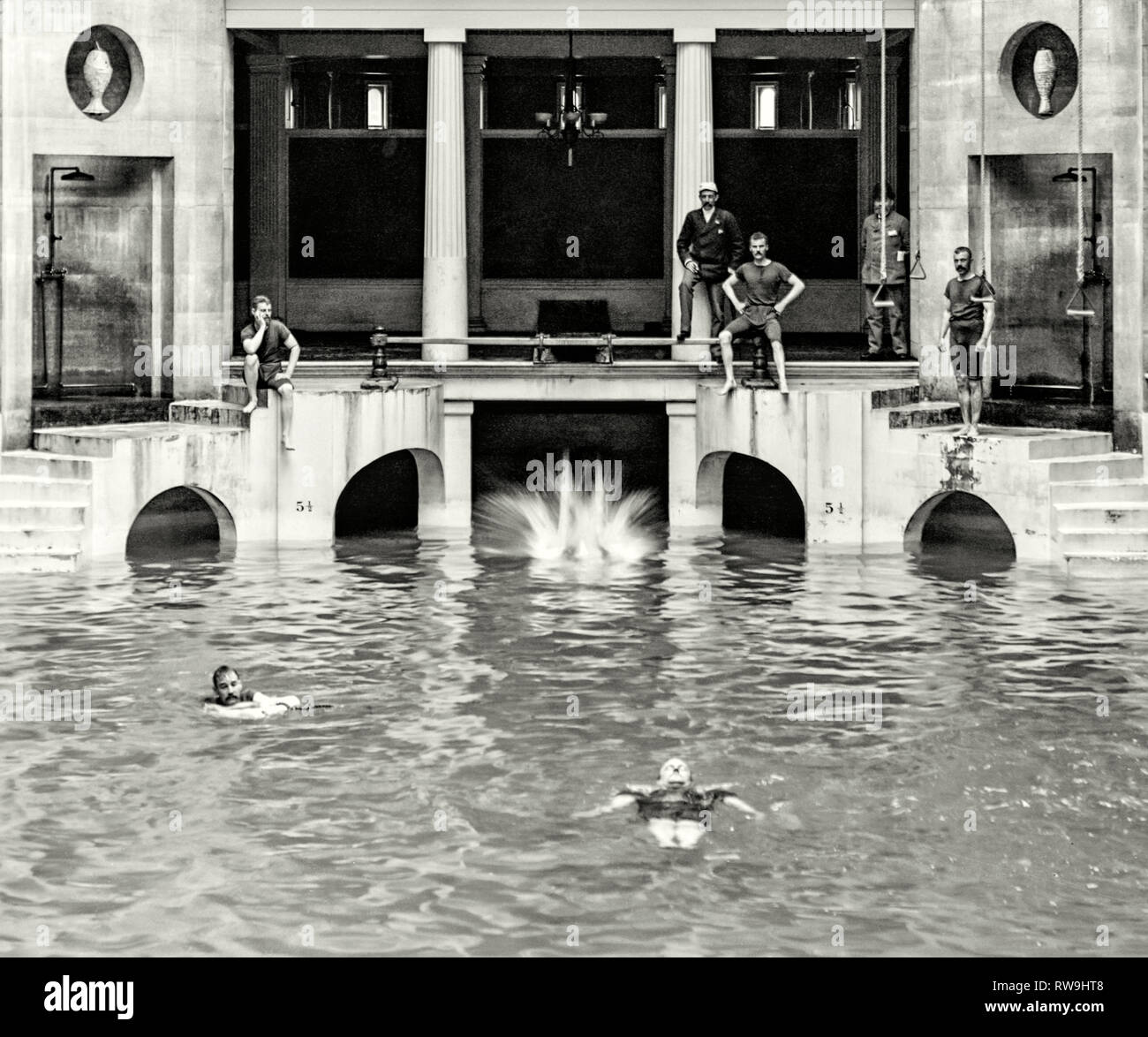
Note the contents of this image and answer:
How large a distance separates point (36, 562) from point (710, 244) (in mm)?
11317

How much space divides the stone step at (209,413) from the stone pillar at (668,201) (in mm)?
8613

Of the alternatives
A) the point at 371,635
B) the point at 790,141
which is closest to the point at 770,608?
the point at 371,635

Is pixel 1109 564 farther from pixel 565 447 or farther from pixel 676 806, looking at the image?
pixel 676 806

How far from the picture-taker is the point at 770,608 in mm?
24906

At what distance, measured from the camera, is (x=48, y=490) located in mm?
28250

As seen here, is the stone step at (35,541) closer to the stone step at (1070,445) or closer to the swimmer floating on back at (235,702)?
the swimmer floating on back at (235,702)

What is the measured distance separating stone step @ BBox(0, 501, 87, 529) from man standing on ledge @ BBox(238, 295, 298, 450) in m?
3.11

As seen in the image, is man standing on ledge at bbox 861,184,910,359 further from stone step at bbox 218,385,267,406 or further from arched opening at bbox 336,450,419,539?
stone step at bbox 218,385,267,406

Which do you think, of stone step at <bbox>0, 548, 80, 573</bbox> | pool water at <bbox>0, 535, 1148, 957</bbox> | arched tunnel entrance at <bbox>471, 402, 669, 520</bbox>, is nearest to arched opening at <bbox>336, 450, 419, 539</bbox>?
arched tunnel entrance at <bbox>471, 402, 669, 520</bbox>

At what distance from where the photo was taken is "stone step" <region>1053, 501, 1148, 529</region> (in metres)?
27.6

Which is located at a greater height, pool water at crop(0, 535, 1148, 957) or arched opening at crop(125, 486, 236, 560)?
arched opening at crop(125, 486, 236, 560)

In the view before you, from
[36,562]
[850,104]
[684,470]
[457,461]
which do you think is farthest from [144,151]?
[850,104]

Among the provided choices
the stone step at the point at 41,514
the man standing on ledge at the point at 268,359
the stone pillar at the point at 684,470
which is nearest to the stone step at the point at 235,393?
the man standing on ledge at the point at 268,359

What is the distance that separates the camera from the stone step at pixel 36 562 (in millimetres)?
27453
